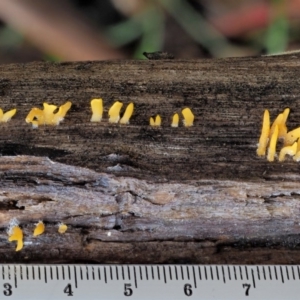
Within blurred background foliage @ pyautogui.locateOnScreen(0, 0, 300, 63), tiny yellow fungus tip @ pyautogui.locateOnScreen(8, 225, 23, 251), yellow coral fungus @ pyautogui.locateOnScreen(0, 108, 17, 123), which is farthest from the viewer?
blurred background foliage @ pyautogui.locateOnScreen(0, 0, 300, 63)

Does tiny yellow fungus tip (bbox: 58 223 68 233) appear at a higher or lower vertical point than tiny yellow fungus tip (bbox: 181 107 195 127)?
lower

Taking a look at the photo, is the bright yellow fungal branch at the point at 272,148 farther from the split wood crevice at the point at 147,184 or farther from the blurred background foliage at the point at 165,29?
the blurred background foliage at the point at 165,29

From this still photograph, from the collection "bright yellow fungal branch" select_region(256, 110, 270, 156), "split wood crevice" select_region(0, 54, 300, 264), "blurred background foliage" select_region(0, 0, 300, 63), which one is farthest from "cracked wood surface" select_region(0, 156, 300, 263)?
"blurred background foliage" select_region(0, 0, 300, 63)

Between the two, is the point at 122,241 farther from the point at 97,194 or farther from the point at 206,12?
the point at 206,12

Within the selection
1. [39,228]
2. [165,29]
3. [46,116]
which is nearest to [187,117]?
[46,116]

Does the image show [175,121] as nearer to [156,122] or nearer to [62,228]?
[156,122]

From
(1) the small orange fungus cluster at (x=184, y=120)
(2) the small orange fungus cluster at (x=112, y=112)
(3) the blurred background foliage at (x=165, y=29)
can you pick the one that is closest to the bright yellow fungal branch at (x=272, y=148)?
(1) the small orange fungus cluster at (x=184, y=120)

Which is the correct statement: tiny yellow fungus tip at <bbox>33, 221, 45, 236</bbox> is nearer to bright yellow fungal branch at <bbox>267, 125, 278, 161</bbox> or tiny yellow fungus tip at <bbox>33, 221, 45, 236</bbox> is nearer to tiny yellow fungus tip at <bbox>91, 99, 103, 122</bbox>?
tiny yellow fungus tip at <bbox>91, 99, 103, 122</bbox>
